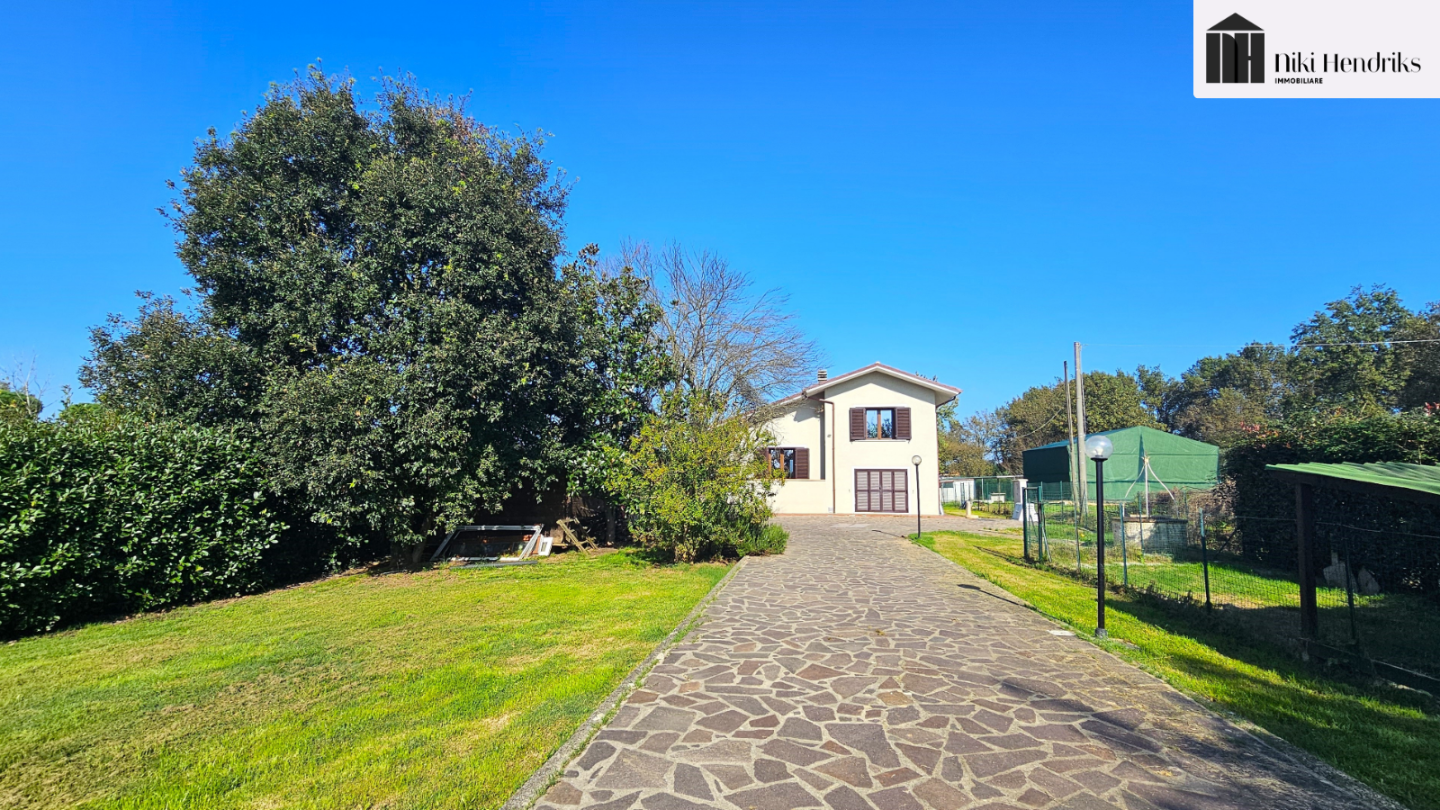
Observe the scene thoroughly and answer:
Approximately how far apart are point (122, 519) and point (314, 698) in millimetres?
5735

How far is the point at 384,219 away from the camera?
40.6 ft

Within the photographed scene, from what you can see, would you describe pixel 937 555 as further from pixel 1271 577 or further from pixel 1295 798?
pixel 1295 798

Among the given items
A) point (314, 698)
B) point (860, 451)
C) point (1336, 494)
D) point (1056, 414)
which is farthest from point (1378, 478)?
point (1056, 414)

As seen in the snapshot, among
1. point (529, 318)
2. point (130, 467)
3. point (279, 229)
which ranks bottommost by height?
point (130, 467)

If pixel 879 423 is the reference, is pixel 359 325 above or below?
above

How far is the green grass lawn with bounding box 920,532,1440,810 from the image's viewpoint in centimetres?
393

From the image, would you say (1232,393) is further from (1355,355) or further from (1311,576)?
(1311,576)

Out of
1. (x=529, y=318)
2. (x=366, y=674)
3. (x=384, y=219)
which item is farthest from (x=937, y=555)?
(x=384, y=219)

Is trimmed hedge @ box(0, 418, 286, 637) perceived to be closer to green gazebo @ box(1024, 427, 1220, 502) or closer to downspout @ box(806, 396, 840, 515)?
downspout @ box(806, 396, 840, 515)

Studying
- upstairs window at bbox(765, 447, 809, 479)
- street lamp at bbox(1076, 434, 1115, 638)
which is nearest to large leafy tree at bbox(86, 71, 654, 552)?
street lamp at bbox(1076, 434, 1115, 638)

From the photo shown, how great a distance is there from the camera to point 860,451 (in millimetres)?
26438

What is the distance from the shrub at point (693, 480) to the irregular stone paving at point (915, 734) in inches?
205

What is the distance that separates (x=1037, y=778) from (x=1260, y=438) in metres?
13.0

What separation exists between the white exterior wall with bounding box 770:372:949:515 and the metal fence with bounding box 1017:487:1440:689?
11.0m
